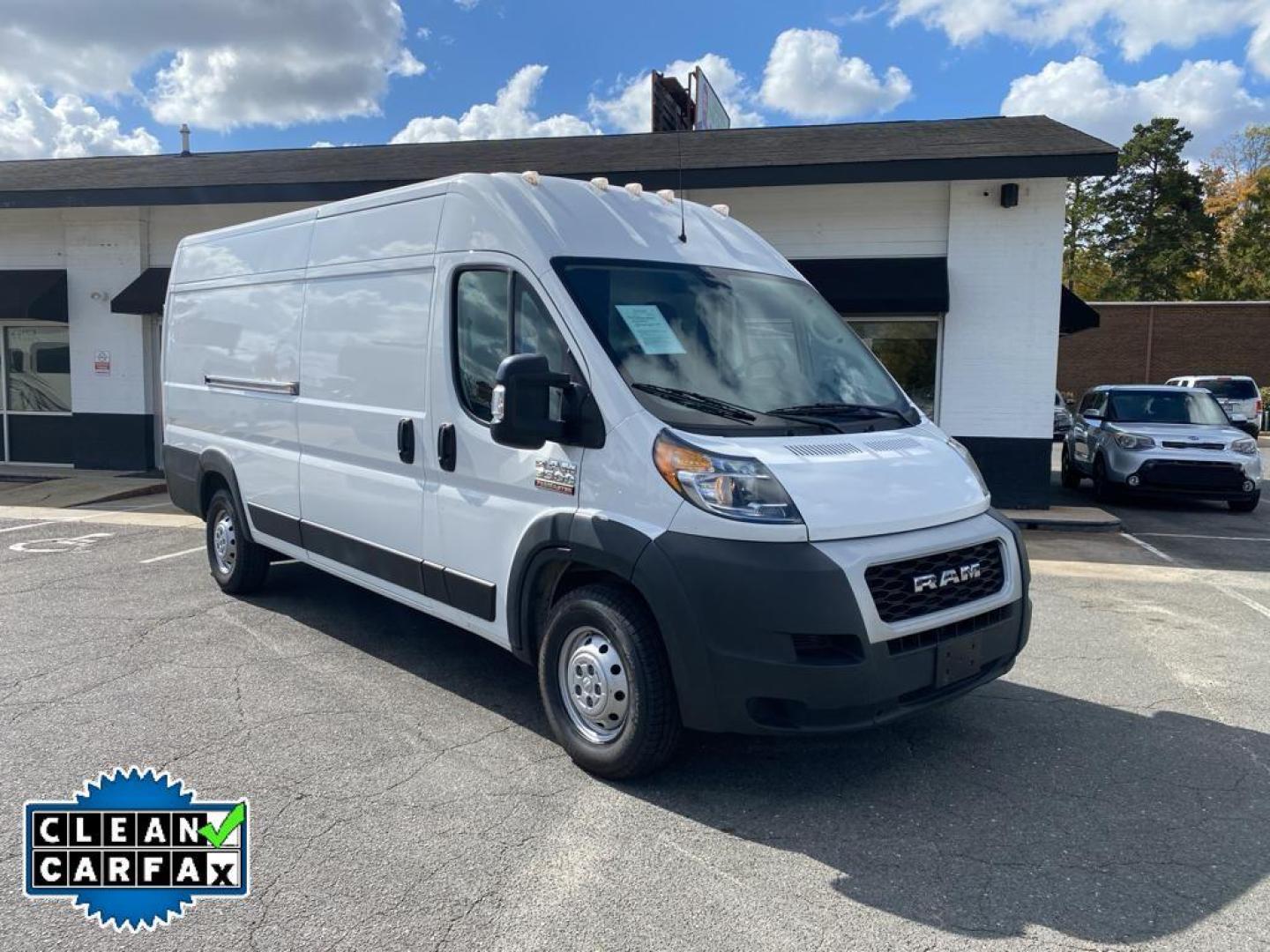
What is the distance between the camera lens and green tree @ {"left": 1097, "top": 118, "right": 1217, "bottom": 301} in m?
49.1

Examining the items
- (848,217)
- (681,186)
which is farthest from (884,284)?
(681,186)

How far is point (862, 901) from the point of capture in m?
3.08

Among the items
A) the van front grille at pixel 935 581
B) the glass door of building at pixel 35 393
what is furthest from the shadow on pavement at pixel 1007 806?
the glass door of building at pixel 35 393

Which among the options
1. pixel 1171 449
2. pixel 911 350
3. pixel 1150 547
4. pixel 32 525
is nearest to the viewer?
pixel 1150 547

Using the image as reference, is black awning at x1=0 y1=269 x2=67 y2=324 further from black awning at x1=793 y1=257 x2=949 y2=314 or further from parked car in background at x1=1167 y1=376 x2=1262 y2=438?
parked car in background at x1=1167 y1=376 x2=1262 y2=438

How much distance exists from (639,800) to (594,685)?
0.49 m

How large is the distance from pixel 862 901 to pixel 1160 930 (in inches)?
35.4

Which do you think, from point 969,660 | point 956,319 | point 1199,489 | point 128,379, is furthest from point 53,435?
point 1199,489

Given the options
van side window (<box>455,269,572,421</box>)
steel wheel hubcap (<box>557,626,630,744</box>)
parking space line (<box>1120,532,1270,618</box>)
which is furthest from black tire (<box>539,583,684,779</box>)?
parking space line (<box>1120,532,1270,618</box>)

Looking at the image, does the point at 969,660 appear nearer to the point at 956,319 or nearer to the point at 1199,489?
the point at 956,319

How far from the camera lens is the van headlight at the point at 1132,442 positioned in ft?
40.4

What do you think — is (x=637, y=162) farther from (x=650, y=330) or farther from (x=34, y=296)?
(x=650, y=330)

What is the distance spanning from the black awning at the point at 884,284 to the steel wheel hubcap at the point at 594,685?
8.16 meters

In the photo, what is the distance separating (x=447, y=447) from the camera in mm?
4562
